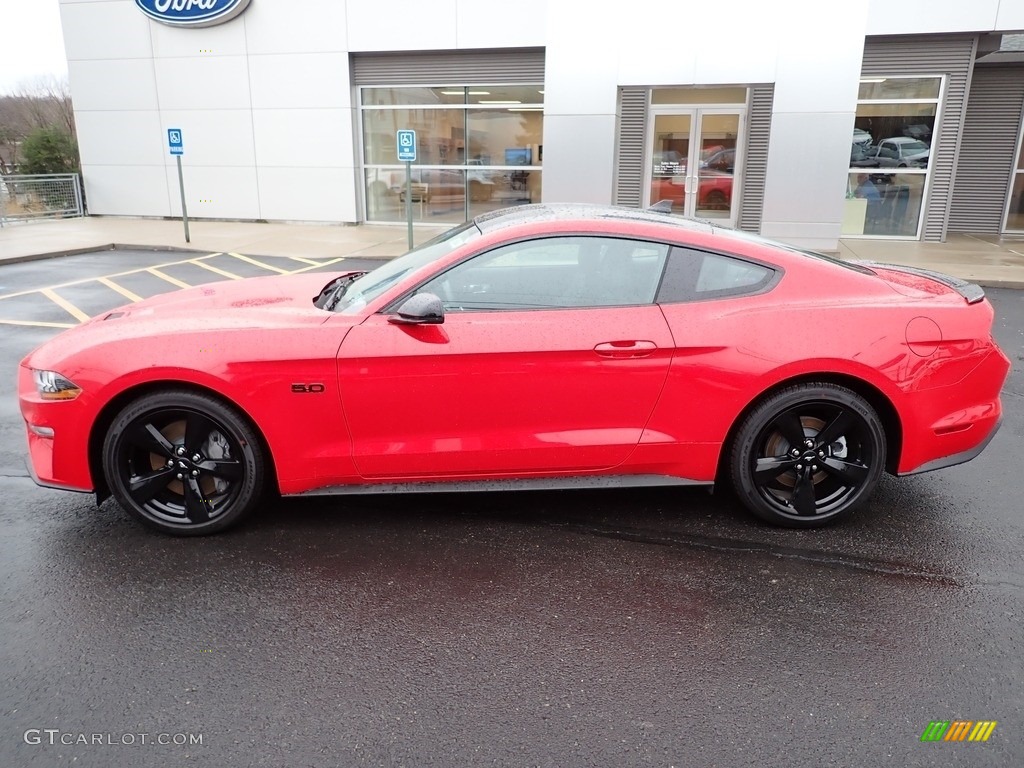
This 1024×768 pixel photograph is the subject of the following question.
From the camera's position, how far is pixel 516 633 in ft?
9.94

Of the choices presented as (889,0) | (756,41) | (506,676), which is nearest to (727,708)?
(506,676)

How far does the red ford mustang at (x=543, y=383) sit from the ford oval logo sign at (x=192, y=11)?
16201mm

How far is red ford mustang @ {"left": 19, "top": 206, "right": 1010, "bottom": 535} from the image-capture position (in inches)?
140

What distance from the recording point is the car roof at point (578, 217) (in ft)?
12.8

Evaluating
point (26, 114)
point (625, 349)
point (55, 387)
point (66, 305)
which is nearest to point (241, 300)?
point (55, 387)

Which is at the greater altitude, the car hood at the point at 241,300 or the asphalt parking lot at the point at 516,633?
the car hood at the point at 241,300

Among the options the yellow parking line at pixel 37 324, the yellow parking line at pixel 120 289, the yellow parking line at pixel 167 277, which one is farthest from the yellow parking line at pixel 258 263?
the yellow parking line at pixel 37 324

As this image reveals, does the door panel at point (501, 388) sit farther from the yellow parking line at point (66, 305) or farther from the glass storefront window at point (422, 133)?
the glass storefront window at point (422, 133)

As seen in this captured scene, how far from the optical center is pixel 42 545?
3725 millimetres

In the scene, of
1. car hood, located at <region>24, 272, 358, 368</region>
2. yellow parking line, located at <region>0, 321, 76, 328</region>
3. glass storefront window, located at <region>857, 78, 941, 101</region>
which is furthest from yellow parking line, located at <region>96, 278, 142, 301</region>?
glass storefront window, located at <region>857, 78, 941, 101</region>

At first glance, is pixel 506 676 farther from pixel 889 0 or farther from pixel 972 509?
pixel 889 0

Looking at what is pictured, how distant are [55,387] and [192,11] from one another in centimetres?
1706

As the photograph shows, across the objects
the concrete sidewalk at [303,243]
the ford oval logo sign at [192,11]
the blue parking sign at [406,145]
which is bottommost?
the concrete sidewalk at [303,243]

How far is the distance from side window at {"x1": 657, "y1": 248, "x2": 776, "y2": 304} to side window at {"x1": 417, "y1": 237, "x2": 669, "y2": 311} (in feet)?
0.22
